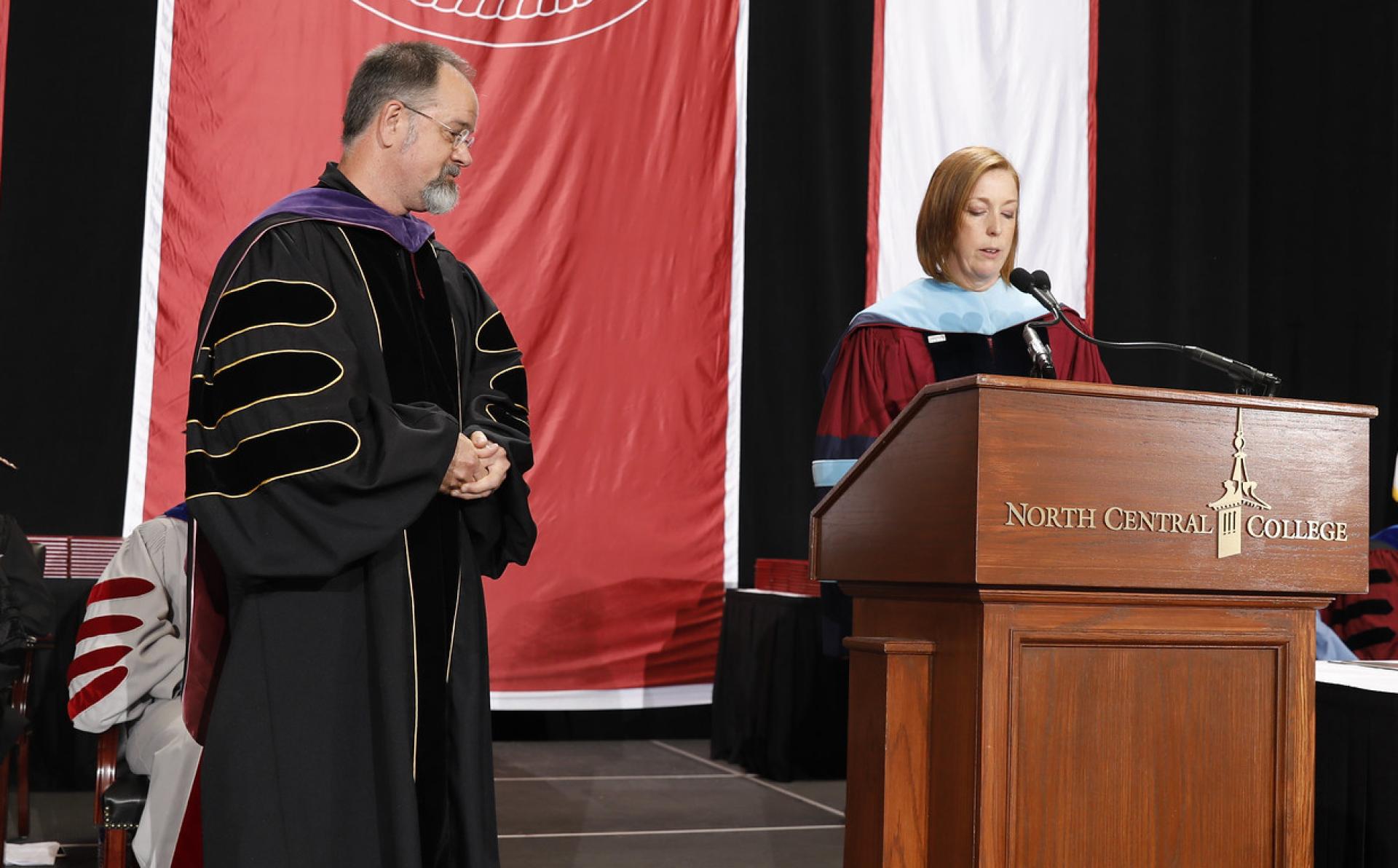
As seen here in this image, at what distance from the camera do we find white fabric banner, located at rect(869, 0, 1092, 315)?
6.53 m

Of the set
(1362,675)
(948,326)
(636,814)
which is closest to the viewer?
(1362,675)

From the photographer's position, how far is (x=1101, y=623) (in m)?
2.21

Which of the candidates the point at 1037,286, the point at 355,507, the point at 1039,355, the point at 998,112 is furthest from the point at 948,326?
the point at 998,112

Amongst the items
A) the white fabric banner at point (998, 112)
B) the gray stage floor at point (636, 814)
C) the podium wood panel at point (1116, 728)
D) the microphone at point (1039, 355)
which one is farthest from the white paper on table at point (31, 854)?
the white fabric banner at point (998, 112)

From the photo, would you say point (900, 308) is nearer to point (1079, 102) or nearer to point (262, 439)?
point (262, 439)

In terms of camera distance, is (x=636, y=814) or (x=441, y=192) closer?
(x=441, y=192)

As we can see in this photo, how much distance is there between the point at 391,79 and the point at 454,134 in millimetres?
145

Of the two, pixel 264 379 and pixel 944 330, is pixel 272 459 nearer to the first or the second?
pixel 264 379

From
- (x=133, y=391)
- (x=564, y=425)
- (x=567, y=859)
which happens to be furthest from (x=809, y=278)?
(x=567, y=859)

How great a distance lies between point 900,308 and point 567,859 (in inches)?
67.4

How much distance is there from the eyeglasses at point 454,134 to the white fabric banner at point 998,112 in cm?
402

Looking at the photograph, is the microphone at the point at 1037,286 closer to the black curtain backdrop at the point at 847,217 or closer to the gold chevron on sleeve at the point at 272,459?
the gold chevron on sleeve at the point at 272,459

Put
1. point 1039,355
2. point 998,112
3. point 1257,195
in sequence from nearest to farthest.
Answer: point 1039,355
point 998,112
point 1257,195

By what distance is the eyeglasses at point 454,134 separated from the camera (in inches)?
100.0
